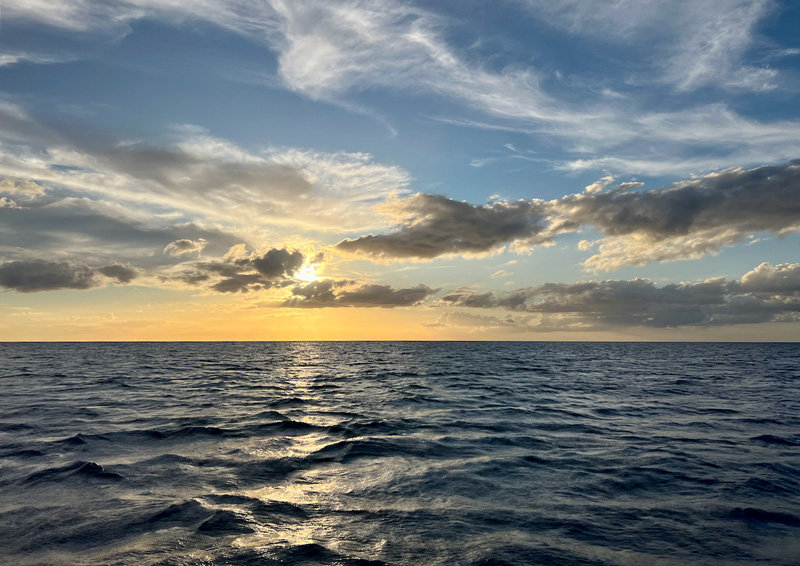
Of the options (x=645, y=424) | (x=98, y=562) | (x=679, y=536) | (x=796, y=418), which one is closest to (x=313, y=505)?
(x=98, y=562)

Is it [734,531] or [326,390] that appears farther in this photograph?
[326,390]

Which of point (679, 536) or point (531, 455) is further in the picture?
point (531, 455)

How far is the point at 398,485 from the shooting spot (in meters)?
12.7

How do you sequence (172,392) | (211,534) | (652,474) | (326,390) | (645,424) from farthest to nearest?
(326,390)
(172,392)
(645,424)
(652,474)
(211,534)

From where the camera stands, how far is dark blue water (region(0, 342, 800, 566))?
28.9ft

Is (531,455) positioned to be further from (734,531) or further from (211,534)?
(211,534)

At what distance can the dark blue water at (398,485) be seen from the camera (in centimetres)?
882

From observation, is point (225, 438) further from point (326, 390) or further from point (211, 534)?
point (326, 390)

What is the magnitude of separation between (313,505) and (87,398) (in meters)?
27.0

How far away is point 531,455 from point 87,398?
1163 inches

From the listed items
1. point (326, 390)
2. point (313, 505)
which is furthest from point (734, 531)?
point (326, 390)

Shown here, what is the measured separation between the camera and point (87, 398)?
3019 centimetres

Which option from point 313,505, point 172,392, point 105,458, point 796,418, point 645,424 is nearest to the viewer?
point 313,505

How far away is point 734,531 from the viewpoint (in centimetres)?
988
